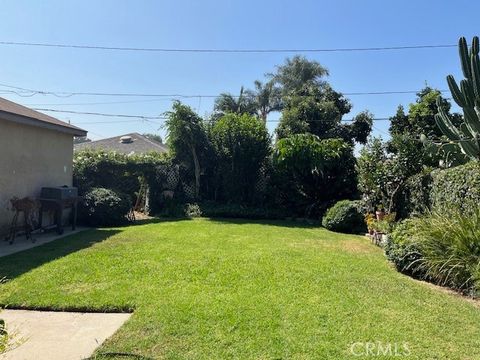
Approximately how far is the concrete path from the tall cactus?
22.7 feet

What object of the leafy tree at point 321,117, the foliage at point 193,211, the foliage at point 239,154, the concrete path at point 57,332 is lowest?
the concrete path at point 57,332

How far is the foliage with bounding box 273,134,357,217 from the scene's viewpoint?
13.2m

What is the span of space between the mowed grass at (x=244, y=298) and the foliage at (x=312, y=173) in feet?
19.7

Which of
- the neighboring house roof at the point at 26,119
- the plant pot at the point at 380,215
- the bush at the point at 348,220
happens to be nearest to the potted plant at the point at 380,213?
the plant pot at the point at 380,215

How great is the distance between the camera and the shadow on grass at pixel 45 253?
5.53 metres

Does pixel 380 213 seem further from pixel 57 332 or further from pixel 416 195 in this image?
pixel 57 332

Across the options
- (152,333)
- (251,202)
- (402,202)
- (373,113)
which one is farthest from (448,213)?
(373,113)

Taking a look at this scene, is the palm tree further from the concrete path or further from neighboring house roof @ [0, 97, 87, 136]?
the concrete path

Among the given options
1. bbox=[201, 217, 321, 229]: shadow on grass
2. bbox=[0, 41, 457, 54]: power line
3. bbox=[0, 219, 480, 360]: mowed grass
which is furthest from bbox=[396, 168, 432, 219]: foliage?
bbox=[0, 41, 457, 54]: power line

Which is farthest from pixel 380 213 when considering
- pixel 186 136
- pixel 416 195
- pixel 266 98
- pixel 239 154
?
pixel 266 98

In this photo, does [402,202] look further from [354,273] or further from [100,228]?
[100,228]

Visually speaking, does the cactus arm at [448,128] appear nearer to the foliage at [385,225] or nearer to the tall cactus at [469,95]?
the tall cactus at [469,95]

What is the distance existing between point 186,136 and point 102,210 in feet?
14.8

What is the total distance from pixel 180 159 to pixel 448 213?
1027cm
